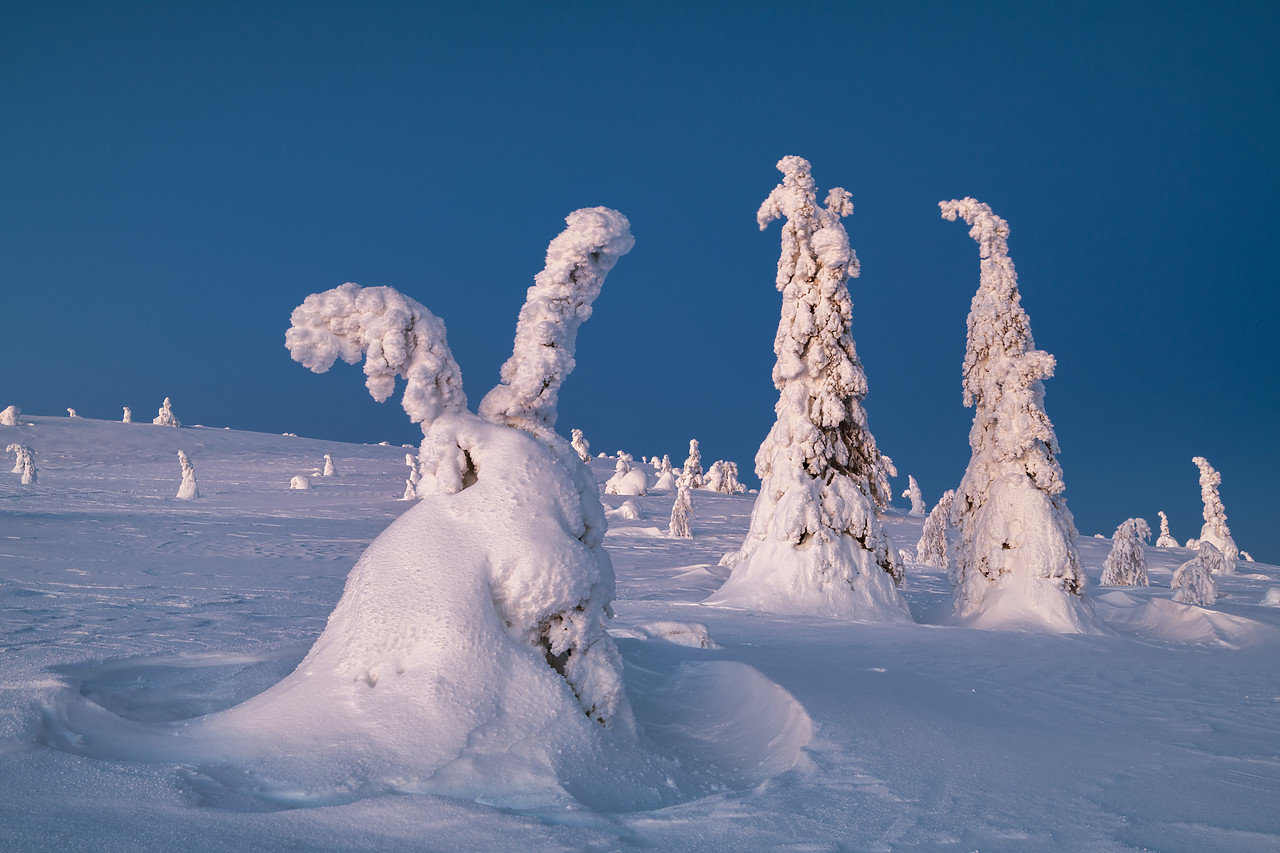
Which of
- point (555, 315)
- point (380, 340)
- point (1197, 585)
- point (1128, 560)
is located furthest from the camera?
point (1128, 560)

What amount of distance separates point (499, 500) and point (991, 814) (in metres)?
3.17

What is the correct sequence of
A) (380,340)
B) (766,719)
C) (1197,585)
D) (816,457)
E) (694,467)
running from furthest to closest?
(694,467), (1197,585), (816,457), (766,719), (380,340)

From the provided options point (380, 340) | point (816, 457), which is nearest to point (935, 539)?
point (816, 457)

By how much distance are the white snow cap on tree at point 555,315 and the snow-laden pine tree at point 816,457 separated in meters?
8.68

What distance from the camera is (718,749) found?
16.9ft

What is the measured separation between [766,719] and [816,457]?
8929 millimetres

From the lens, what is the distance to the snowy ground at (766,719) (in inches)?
120

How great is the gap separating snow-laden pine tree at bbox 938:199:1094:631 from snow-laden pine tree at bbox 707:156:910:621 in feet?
4.95

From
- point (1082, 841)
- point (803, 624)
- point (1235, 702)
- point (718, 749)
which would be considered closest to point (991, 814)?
point (1082, 841)

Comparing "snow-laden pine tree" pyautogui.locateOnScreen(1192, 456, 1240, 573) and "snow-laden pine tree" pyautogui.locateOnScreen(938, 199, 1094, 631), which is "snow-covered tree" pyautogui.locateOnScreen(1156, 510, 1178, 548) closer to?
"snow-laden pine tree" pyautogui.locateOnScreen(1192, 456, 1240, 573)

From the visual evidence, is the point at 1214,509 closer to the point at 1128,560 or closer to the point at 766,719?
the point at 1128,560

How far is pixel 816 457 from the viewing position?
46.0 feet

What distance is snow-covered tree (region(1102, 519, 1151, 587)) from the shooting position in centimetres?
2266

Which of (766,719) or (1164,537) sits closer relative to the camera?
(766,719)
